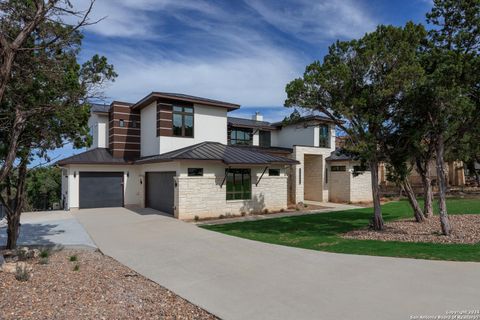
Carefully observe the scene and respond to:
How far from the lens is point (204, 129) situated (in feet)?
64.1

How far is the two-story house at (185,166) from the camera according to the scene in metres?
16.1

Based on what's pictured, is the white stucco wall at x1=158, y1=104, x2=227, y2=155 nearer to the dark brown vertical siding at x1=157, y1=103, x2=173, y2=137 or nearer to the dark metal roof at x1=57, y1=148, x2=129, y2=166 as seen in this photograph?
the dark brown vertical siding at x1=157, y1=103, x2=173, y2=137

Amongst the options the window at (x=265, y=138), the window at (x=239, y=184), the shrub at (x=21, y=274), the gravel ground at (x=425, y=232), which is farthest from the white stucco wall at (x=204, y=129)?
the shrub at (x=21, y=274)

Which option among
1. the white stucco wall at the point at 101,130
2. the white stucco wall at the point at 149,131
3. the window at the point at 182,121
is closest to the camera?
the window at the point at 182,121

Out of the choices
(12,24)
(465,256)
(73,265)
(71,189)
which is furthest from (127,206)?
(465,256)

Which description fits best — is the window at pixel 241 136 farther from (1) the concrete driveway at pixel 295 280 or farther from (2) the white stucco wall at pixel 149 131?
(1) the concrete driveway at pixel 295 280

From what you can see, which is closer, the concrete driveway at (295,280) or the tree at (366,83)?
the concrete driveway at (295,280)

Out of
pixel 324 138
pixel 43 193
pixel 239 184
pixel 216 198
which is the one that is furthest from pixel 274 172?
pixel 43 193

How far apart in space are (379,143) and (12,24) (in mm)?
11384

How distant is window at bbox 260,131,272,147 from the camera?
26.2 metres

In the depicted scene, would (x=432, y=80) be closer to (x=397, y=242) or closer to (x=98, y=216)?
(x=397, y=242)

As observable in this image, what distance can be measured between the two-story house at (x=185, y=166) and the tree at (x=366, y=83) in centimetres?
421

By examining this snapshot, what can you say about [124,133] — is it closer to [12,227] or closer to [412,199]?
[12,227]

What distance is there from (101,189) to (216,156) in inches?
342
